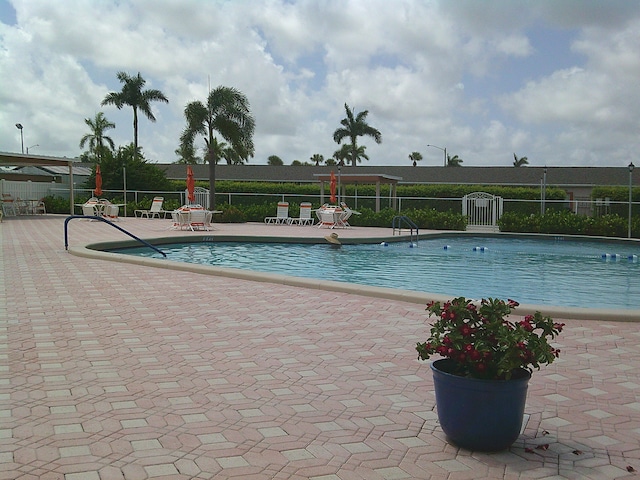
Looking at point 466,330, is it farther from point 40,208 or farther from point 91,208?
point 40,208

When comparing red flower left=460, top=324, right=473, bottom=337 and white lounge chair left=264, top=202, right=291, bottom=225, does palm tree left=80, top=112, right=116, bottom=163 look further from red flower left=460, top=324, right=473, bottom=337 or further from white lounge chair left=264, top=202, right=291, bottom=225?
red flower left=460, top=324, right=473, bottom=337

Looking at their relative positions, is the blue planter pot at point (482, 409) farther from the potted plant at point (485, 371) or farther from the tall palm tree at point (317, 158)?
the tall palm tree at point (317, 158)

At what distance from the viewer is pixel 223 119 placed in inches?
1206

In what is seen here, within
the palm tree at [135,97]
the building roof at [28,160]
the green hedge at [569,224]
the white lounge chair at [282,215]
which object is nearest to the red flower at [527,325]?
the green hedge at [569,224]

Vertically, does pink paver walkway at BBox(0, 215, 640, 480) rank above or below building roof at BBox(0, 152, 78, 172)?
below

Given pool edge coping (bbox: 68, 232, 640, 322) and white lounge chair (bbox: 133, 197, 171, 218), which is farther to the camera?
white lounge chair (bbox: 133, 197, 171, 218)

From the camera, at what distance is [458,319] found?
10.8ft

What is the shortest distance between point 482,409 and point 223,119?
28774 mm

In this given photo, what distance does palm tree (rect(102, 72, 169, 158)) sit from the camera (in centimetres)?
4550

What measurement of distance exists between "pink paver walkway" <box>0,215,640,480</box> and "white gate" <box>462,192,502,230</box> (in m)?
18.9

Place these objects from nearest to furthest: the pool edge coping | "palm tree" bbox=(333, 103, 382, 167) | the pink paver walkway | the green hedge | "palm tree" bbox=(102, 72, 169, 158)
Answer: the pink paver walkway
the pool edge coping
the green hedge
"palm tree" bbox=(102, 72, 169, 158)
"palm tree" bbox=(333, 103, 382, 167)

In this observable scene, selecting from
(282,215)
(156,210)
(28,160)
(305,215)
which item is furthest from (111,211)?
(305,215)

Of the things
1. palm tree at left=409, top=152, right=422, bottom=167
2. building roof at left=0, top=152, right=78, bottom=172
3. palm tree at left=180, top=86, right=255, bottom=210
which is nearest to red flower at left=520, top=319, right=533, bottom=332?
building roof at left=0, top=152, right=78, bottom=172

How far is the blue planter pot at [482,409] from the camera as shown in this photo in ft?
10.4
